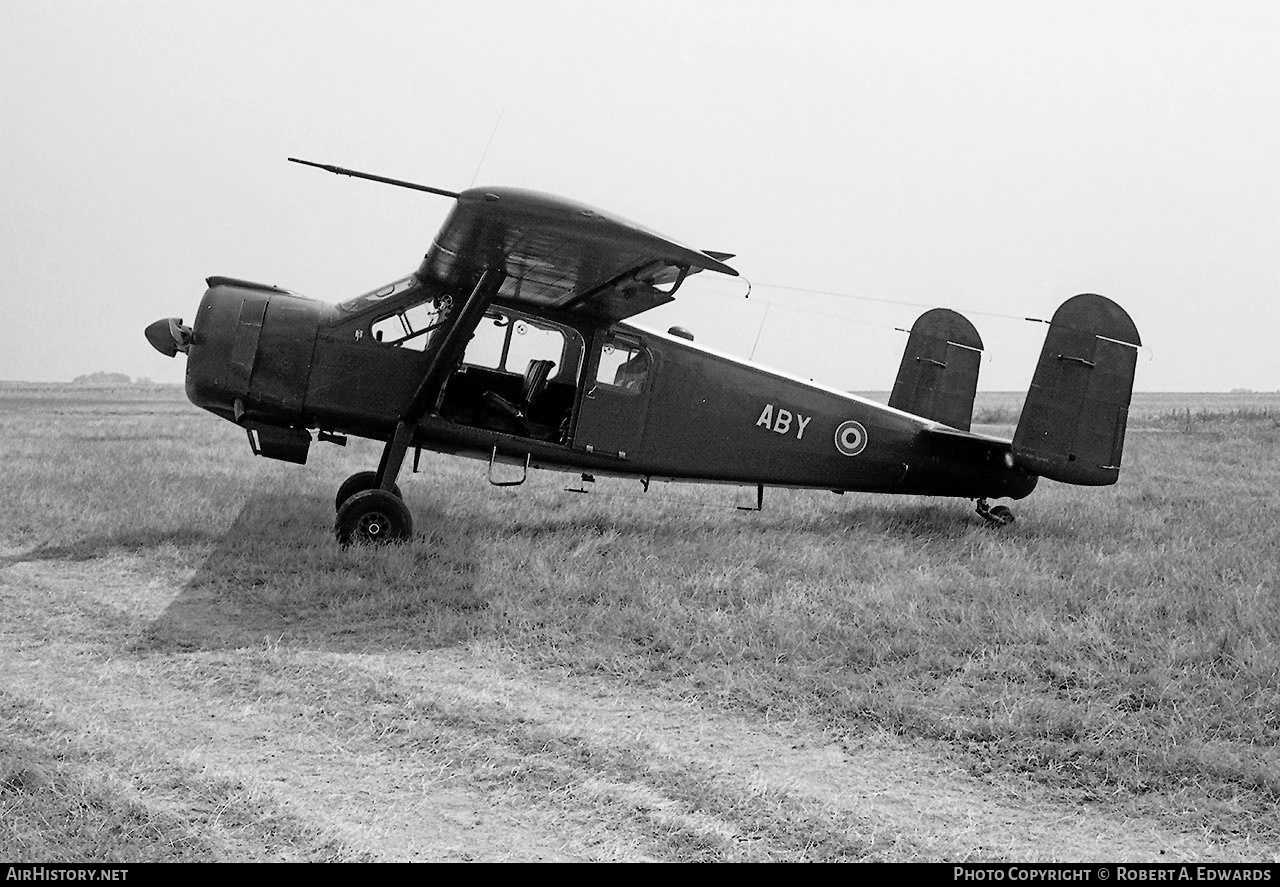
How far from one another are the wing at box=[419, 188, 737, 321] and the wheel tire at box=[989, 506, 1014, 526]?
14.7 feet

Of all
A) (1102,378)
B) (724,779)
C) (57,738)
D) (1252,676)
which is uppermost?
(1102,378)

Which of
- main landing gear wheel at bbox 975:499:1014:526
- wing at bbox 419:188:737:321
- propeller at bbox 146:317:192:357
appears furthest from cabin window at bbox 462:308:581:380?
main landing gear wheel at bbox 975:499:1014:526

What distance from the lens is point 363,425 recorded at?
933 centimetres

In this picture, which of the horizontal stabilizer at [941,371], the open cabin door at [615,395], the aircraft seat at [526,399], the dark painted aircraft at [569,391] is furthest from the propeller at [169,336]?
the horizontal stabilizer at [941,371]

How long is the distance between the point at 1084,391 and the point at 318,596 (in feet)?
25.0

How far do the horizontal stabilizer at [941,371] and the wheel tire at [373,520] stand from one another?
265 inches

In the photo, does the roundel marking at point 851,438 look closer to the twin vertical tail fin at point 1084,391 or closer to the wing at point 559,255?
the twin vertical tail fin at point 1084,391

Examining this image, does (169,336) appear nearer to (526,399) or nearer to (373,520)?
(373,520)

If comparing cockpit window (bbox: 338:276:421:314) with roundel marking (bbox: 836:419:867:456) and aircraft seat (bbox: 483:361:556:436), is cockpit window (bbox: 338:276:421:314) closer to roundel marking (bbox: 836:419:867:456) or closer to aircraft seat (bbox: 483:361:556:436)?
aircraft seat (bbox: 483:361:556:436)

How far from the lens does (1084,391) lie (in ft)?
33.0

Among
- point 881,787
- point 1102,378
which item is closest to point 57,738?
point 881,787

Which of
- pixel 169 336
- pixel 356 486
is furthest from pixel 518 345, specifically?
pixel 169 336
